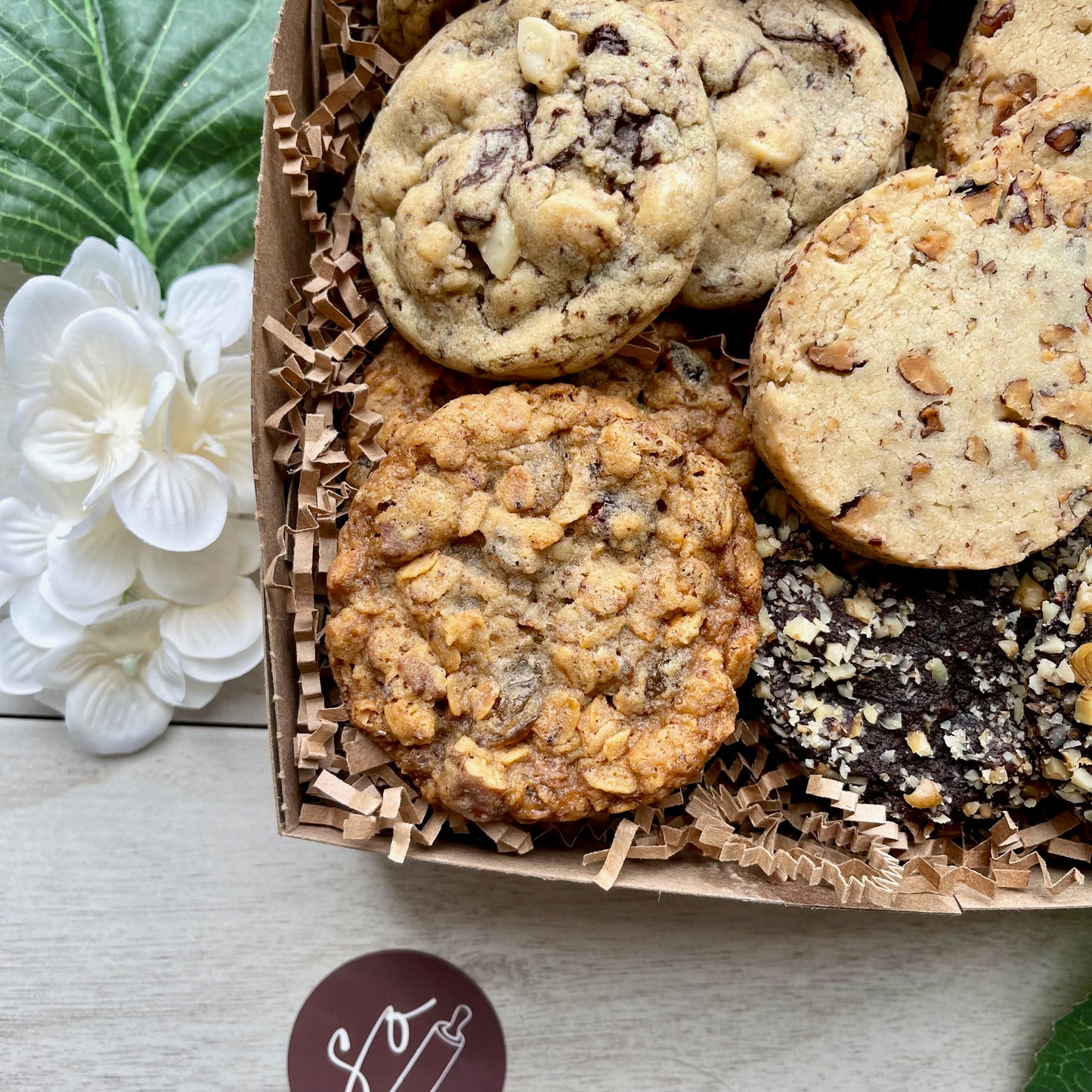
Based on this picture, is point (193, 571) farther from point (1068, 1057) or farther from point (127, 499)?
point (1068, 1057)

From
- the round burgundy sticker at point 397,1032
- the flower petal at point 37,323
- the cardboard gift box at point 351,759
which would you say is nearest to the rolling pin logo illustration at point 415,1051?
the round burgundy sticker at point 397,1032

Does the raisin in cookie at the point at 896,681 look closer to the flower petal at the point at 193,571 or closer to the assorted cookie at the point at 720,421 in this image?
the assorted cookie at the point at 720,421

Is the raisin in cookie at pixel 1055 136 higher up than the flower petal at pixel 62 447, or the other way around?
the raisin in cookie at pixel 1055 136

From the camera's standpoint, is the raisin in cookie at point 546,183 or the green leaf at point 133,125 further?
the green leaf at point 133,125

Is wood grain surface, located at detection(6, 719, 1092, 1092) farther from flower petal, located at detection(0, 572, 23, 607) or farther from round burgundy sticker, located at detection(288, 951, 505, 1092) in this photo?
flower petal, located at detection(0, 572, 23, 607)

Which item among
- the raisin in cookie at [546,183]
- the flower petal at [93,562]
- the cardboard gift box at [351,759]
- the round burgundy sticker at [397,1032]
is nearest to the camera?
the raisin in cookie at [546,183]

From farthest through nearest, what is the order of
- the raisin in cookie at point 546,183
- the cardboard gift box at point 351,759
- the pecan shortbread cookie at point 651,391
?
1. the pecan shortbread cookie at point 651,391
2. the cardboard gift box at point 351,759
3. the raisin in cookie at point 546,183

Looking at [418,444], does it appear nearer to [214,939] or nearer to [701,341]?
[701,341]
